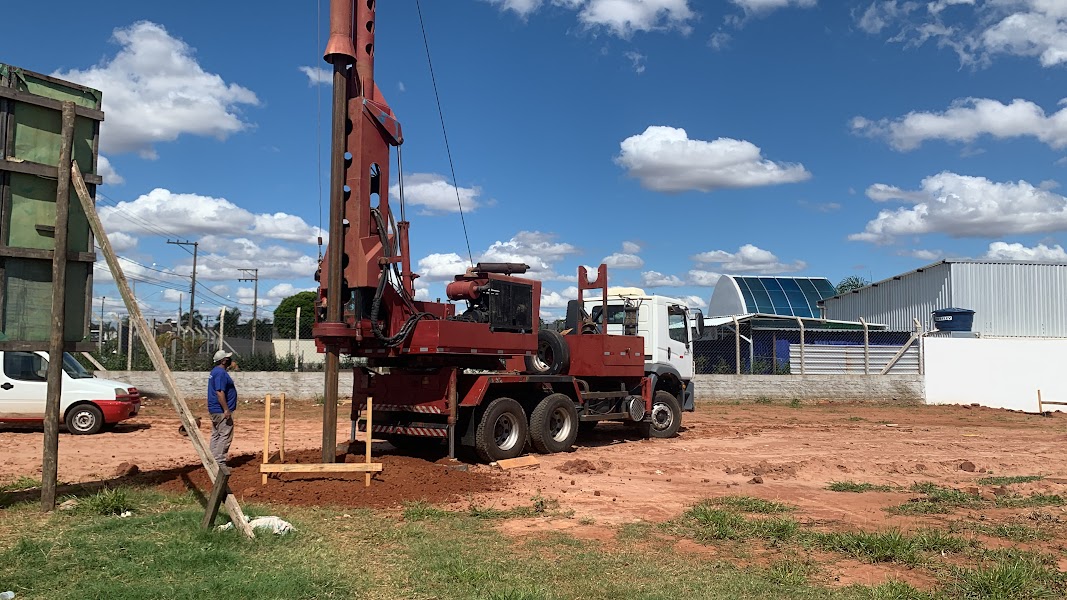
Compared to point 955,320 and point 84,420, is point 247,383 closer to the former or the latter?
point 84,420

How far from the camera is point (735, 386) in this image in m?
26.7

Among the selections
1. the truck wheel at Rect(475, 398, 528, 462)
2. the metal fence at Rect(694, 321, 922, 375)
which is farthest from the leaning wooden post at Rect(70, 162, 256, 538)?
the metal fence at Rect(694, 321, 922, 375)

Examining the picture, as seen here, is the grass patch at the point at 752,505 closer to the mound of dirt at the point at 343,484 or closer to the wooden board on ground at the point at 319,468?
the mound of dirt at the point at 343,484

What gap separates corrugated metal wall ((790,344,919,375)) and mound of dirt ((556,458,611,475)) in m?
17.0

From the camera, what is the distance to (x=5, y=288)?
8.48 m

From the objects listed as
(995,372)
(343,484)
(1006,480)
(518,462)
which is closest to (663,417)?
(518,462)

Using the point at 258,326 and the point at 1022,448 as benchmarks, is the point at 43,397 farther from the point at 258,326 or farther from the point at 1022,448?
the point at 1022,448

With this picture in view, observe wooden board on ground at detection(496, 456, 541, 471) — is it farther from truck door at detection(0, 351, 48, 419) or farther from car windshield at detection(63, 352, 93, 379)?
car windshield at detection(63, 352, 93, 379)

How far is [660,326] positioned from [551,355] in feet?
11.9

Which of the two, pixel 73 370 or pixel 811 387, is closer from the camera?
pixel 73 370

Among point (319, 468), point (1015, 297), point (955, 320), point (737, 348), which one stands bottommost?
point (319, 468)

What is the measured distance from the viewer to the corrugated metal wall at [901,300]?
35.9m

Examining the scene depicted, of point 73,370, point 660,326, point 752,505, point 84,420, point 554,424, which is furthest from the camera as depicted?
point 660,326

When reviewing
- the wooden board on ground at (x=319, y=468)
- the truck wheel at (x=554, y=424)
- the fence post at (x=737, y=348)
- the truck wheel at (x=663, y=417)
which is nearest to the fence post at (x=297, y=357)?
the truck wheel at (x=663, y=417)
